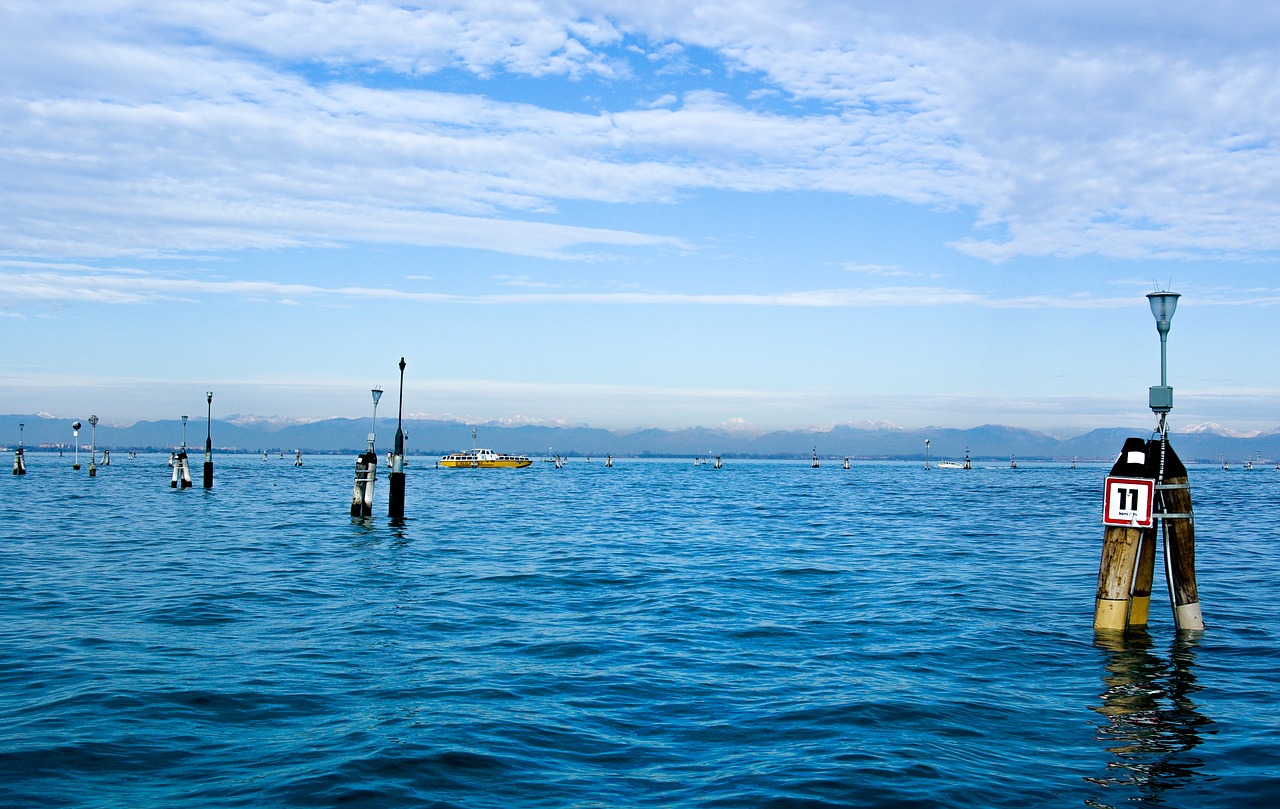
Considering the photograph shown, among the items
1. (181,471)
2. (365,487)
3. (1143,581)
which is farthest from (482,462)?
(1143,581)

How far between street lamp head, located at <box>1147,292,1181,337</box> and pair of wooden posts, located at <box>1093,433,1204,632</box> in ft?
5.06

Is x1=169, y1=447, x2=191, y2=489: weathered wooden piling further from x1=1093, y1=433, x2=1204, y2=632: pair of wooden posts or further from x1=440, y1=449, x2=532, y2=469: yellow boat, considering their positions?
x1=440, y1=449, x2=532, y2=469: yellow boat

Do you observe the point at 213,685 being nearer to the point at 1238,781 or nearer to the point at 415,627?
the point at 415,627

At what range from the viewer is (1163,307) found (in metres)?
14.2

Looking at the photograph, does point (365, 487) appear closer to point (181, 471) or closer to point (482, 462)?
point (181, 471)

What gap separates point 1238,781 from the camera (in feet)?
27.8

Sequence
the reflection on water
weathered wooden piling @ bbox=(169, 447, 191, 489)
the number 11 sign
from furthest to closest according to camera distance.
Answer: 1. weathered wooden piling @ bbox=(169, 447, 191, 489)
2. the number 11 sign
3. the reflection on water

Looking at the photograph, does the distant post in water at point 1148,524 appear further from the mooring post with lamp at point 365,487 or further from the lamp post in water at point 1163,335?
the mooring post with lamp at point 365,487

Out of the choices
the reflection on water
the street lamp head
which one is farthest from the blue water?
the street lamp head

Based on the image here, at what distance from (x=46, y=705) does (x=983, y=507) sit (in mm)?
48911

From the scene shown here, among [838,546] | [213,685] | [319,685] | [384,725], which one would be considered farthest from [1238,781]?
[838,546]

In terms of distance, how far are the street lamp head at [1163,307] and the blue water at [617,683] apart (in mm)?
4490

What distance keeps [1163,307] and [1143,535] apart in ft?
10.7

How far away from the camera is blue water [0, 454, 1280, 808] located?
27.4ft
